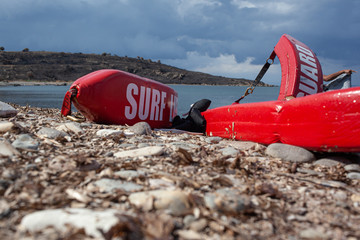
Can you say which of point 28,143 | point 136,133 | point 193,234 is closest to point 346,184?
point 193,234

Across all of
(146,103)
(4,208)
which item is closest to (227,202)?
(4,208)

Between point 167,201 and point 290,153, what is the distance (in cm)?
173

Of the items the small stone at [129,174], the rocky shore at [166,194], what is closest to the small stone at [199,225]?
the rocky shore at [166,194]

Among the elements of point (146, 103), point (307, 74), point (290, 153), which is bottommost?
point (290, 153)

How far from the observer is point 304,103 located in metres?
2.66

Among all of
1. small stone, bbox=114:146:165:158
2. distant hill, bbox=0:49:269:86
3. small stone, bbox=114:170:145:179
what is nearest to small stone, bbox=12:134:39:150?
small stone, bbox=114:146:165:158

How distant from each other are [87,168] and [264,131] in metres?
2.14

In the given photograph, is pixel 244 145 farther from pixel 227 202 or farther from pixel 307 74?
pixel 307 74

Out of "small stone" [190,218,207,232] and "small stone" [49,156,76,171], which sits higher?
"small stone" [49,156,76,171]

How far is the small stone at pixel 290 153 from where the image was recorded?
2502 mm

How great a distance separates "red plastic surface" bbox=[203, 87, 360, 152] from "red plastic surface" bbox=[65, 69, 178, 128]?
1.74m

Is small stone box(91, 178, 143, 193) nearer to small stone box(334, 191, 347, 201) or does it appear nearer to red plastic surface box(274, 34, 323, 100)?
small stone box(334, 191, 347, 201)

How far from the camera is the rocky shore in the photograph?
1.13 m

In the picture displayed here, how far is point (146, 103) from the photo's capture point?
→ 4.48m
